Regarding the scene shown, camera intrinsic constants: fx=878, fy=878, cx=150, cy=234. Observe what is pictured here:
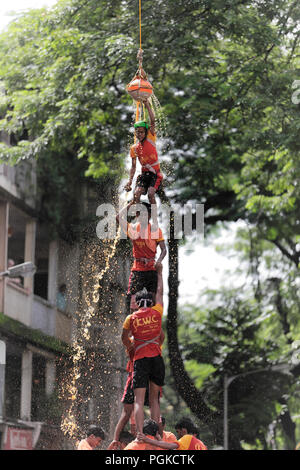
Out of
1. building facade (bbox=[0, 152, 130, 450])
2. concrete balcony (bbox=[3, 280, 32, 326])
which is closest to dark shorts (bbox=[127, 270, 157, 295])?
building facade (bbox=[0, 152, 130, 450])

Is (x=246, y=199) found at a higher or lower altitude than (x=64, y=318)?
higher

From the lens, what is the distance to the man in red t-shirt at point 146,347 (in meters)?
11.6

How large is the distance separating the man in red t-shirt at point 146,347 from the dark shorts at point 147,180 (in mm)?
1748

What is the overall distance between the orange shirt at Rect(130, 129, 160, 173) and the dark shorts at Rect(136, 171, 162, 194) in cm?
8

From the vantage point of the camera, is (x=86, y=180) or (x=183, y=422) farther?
(x=86, y=180)

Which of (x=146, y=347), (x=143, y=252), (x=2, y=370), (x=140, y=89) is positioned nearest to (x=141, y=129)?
(x=140, y=89)

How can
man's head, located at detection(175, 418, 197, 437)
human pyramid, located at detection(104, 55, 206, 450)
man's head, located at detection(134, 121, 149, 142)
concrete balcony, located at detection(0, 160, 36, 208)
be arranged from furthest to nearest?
1. concrete balcony, located at detection(0, 160, 36, 208)
2. man's head, located at detection(134, 121, 149, 142)
3. man's head, located at detection(175, 418, 197, 437)
4. human pyramid, located at detection(104, 55, 206, 450)

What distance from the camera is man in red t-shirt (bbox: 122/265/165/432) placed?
11.6 metres

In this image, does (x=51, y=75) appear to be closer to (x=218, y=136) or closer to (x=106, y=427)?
(x=218, y=136)

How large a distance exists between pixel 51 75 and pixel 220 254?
30.3 feet

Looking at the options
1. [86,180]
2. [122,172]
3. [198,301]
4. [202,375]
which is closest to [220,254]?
[198,301]

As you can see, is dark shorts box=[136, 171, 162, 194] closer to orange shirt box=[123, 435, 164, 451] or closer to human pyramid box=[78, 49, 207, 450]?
human pyramid box=[78, 49, 207, 450]

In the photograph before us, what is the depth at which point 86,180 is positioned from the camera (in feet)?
76.2

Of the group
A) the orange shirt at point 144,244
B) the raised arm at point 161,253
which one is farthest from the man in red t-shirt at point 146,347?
the orange shirt at point 144,244
